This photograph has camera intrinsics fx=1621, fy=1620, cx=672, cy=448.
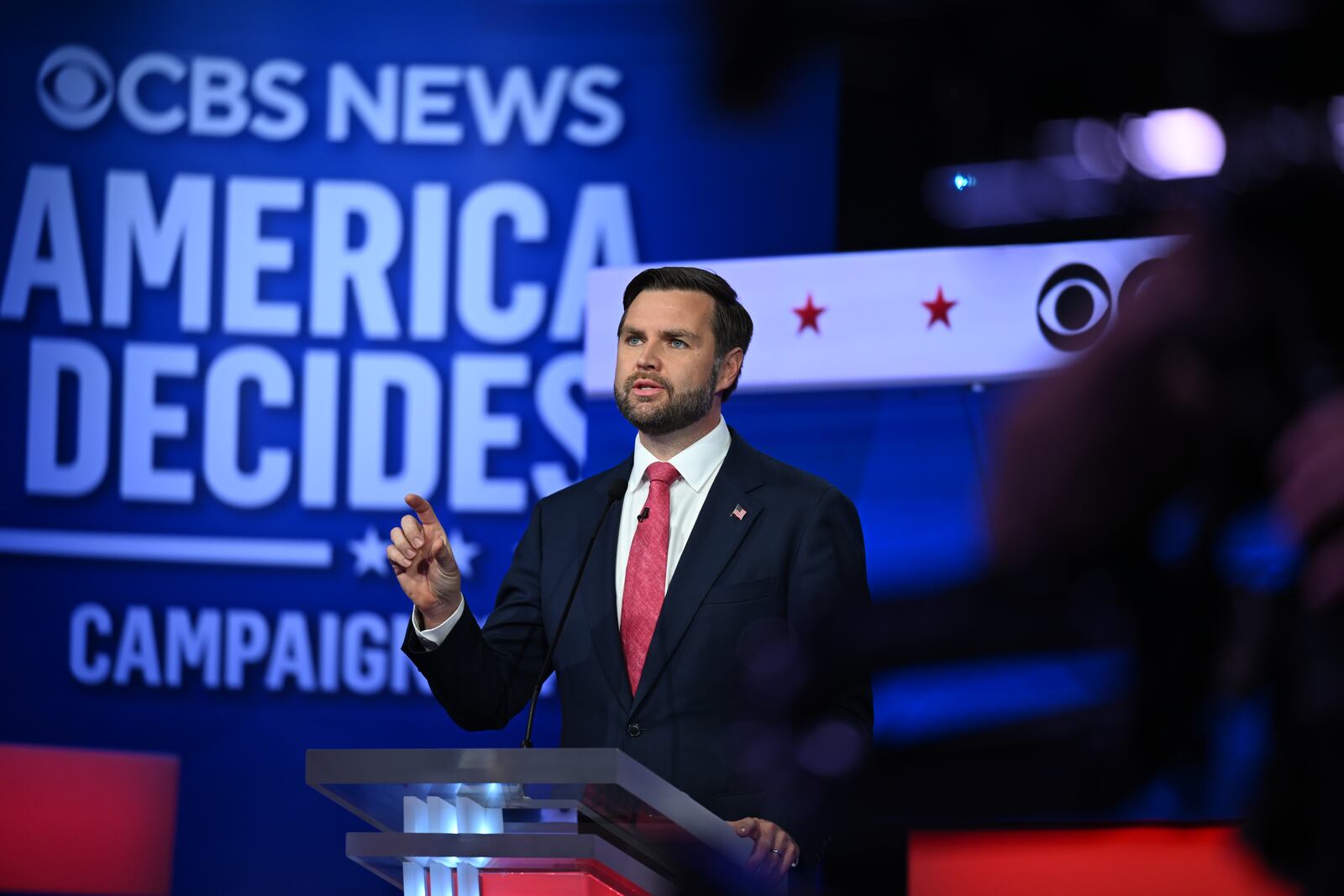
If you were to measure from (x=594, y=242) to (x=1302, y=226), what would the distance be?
3.69m

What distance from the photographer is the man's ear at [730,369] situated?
299 centimetres

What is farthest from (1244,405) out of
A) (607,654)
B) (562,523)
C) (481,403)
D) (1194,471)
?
(481,403)

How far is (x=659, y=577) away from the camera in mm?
2693

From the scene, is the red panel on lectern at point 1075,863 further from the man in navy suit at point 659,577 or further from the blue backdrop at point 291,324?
the blue backdrop at point 291,324

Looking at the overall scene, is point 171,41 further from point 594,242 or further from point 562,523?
point 562,523

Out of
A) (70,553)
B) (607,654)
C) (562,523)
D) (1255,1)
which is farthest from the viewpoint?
(70,553)

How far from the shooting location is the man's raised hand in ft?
7.84

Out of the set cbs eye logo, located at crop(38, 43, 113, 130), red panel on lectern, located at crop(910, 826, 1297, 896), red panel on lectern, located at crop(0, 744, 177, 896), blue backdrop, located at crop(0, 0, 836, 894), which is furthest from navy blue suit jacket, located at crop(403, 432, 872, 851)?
cbs eye logo, located at crop(38, 43, 113, 130)

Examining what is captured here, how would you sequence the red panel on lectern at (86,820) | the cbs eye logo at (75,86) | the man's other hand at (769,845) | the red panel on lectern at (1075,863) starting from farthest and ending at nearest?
the cbs eye logo at (75,86) < the red panel on lectern at (86,820) < the red panel on lectern at (1075,863) < the man's other hand at (769,845)

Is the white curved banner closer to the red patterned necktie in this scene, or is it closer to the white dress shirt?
the white dress shirt

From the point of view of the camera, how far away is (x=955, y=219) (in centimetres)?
94

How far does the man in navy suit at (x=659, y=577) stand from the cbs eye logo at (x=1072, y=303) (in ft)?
3.05

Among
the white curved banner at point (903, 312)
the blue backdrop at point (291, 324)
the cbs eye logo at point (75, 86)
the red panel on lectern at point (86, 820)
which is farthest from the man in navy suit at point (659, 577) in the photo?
the cbs eye logo at point (75, 86)

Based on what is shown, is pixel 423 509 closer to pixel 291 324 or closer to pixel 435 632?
pixel 435 632
